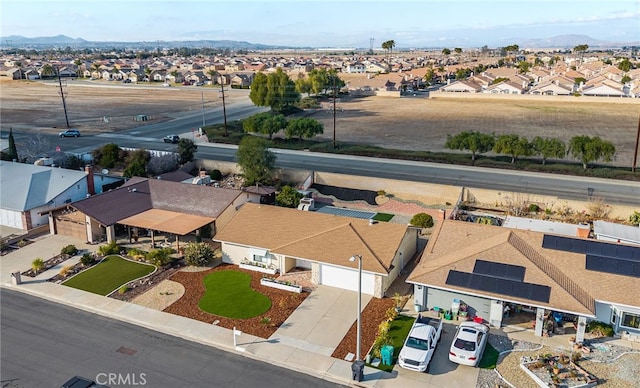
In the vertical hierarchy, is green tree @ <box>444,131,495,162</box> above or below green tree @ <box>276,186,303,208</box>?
above

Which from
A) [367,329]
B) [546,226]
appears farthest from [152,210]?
[546,226]

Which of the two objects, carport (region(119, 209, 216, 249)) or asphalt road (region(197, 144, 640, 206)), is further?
asphalt road (region(197, 144, 640, 206))

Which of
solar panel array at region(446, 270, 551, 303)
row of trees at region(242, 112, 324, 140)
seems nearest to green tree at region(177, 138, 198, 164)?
row of trees at region(242, 112, 324, 140)

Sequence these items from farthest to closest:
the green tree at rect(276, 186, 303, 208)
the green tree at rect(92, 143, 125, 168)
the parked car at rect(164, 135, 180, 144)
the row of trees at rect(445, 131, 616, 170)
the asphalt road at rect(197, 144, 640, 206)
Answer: the parked car at rect(164, 135, 180, 144) < the green tree at rect(92, 143, 125, 168) < the row of trees at rect(445, 131, 616, 170) < the asphalt road at rect(197, 144, 640, 206) < the green tree at rect(276, 186, 303, 208)

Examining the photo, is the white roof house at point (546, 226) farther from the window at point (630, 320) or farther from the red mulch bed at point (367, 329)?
the red mulch bed at point (367, 329)

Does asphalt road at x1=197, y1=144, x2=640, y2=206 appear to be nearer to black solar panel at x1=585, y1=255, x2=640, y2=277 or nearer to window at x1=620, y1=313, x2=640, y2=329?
black solar panel at x1=585, y1=255, x2=640, y2=277

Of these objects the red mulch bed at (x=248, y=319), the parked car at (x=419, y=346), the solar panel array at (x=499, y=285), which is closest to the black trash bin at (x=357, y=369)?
the parked car at (x=419, y=346)

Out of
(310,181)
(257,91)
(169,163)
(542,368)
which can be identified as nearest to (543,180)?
(310,181)
